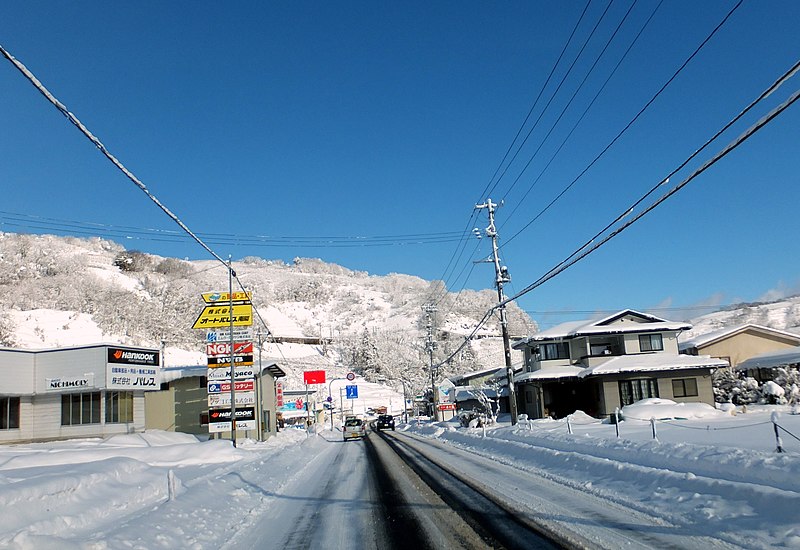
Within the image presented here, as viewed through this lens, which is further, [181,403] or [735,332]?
[735,332]

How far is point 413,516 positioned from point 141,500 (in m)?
6.62

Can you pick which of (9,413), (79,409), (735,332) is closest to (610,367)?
(735,332)

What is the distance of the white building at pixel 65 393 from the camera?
123 ft

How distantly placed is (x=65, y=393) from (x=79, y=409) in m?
1.45

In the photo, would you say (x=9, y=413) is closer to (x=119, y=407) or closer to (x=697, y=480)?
(x=119, y=407)

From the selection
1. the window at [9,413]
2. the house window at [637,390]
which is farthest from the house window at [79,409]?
the house window at [637,390]

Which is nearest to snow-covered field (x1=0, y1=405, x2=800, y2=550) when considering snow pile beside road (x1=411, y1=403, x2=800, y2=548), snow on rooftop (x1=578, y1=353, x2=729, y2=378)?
snow pile beside road (x1=411, y1=403, x2=800, y2=548)

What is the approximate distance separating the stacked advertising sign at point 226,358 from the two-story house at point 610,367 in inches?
837

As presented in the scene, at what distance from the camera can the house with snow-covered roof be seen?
54.0 metres

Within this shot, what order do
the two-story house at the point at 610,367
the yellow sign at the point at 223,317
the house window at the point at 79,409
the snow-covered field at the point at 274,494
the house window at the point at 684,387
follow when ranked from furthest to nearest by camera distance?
the house window at the point at 684,387
the two-story house at the point at 610,367
the house window at the point at 79,409
the yellow sign at the point at 223,317
the snow-covered field at the point at 274,494

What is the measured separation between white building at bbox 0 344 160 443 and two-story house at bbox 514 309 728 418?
2980 cm

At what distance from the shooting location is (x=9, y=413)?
37.2 m

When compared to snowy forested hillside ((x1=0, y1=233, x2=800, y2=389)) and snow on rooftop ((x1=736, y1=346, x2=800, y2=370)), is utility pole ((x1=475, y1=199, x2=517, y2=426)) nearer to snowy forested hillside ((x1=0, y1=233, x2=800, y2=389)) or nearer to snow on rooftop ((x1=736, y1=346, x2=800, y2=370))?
snow on rooftop ((x1=736, y1=346, x2=800, y2=370))

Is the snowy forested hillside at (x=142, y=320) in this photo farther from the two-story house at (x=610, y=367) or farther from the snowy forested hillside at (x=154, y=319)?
the two-story house at (x=610, y=367)
